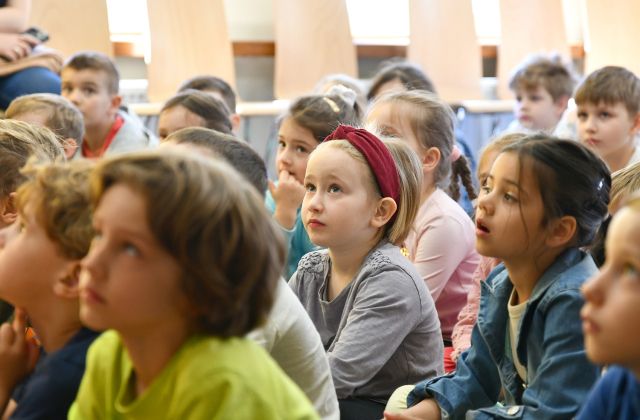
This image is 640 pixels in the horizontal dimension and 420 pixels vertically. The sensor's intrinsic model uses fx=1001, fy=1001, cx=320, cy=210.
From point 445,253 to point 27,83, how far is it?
2004 millimetres

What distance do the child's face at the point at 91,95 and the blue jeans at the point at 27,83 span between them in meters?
0.25

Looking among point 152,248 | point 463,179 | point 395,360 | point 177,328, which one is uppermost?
point 152,248

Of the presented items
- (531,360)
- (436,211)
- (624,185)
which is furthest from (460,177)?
(531,360)

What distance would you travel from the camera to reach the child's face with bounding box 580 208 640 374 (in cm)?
122

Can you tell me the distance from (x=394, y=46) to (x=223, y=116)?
2.94m

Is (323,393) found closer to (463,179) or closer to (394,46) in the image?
(463,179)

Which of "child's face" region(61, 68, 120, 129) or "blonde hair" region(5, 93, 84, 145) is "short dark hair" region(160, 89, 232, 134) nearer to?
"blonde hair" region(5, 93, 84, 145)

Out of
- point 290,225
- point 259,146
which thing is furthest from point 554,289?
point 259,146

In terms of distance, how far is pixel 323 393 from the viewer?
6.30 ft

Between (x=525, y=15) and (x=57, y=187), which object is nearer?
(x=57, y=187)

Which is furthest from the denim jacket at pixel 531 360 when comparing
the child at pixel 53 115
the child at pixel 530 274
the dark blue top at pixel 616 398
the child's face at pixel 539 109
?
the child's face at pixel 539 109

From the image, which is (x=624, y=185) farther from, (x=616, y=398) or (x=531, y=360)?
(x=616, y=398)

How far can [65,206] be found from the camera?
164 centimetres

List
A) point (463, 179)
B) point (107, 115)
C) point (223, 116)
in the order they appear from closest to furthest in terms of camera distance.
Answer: point (463, 179) → point (223, 116) → point (107, 115)
